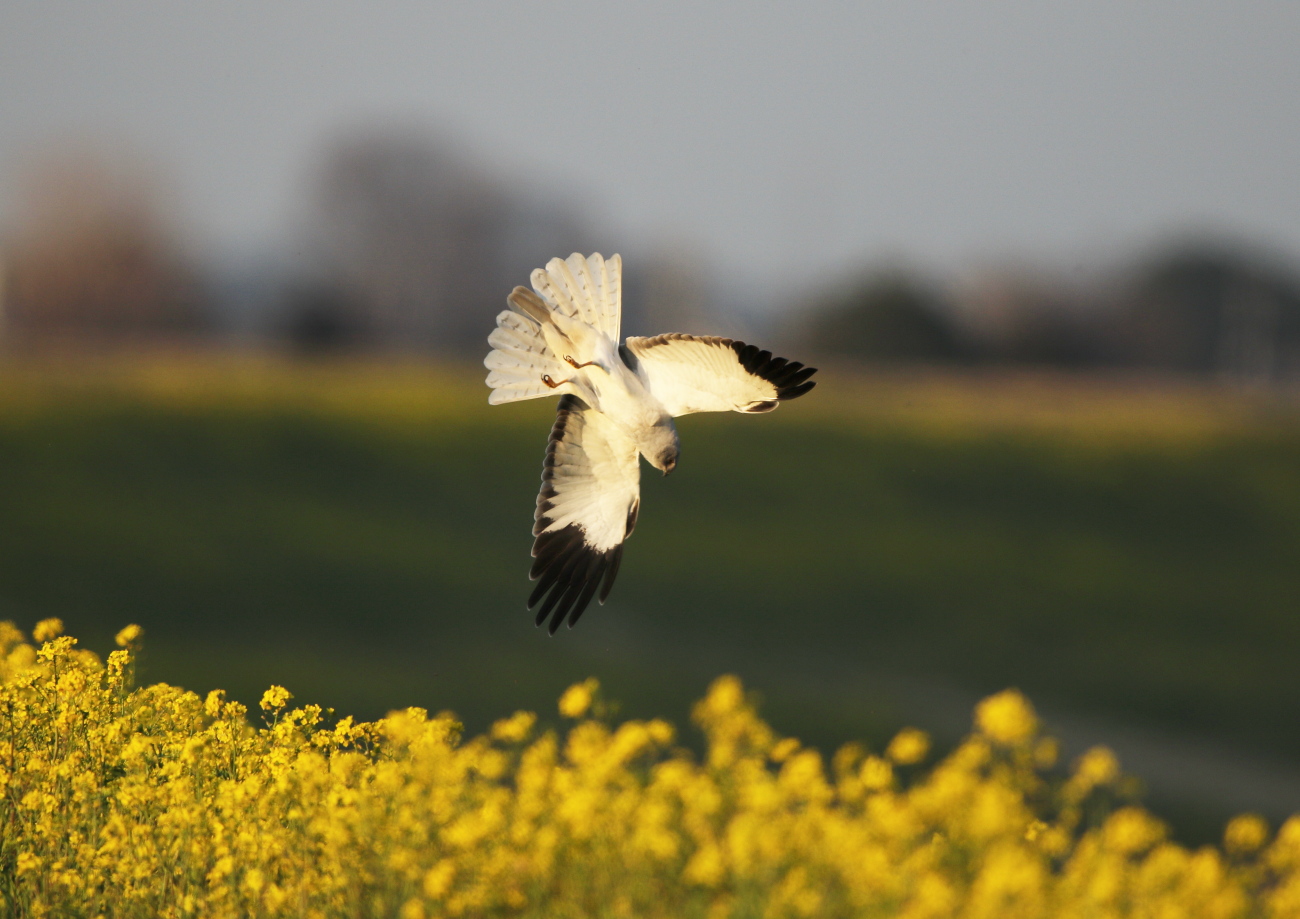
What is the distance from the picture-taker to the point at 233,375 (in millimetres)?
33688

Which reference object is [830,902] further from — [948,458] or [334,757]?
[948,458]

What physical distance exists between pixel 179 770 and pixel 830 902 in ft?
8.11

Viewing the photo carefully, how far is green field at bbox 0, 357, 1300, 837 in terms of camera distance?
23.5m

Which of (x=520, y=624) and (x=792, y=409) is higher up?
(x=792, y=409)

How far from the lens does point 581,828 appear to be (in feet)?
12.8

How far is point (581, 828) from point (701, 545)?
2619cm

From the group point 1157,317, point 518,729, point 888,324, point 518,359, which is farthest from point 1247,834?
point 1157,317

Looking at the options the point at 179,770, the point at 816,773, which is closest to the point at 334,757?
the point at 179,770

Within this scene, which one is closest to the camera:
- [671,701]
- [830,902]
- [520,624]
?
[830,902]

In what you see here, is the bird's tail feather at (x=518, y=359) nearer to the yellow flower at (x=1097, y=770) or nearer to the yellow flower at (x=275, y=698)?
the yellow flower at (x=275, y=698)

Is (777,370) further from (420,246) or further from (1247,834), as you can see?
(420,246)

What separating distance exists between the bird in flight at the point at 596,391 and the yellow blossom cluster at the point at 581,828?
5.78ft

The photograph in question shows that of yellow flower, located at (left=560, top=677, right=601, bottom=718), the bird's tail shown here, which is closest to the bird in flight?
the bird's tail

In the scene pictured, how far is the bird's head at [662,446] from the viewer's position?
20.0 ft
